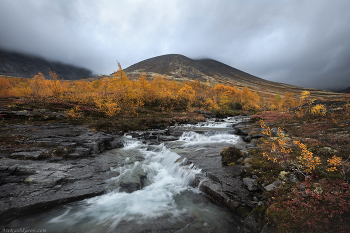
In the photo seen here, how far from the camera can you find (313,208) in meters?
4.30

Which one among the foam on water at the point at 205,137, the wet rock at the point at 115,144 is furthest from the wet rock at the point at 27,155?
the foam on water at the point at 205,137

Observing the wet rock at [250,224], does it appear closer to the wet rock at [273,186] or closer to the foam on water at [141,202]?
the wet rock at [273,186]

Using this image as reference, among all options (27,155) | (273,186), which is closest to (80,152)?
(27,155)

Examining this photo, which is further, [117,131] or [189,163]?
[117,131]

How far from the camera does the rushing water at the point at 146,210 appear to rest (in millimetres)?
5801

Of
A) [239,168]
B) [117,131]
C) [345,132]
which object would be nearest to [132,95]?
[117,131]

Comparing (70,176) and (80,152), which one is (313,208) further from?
(80,152)

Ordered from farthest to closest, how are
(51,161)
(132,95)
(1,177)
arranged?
(132,95) < (51,161) < (1,177)

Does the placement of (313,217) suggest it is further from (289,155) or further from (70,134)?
(70,134)

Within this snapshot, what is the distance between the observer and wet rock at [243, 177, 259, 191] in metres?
6.37

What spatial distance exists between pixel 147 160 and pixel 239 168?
7.62 meters

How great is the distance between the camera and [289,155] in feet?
25.2

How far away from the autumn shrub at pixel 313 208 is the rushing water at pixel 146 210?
1618 mm

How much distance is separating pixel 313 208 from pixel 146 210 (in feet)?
21.8
